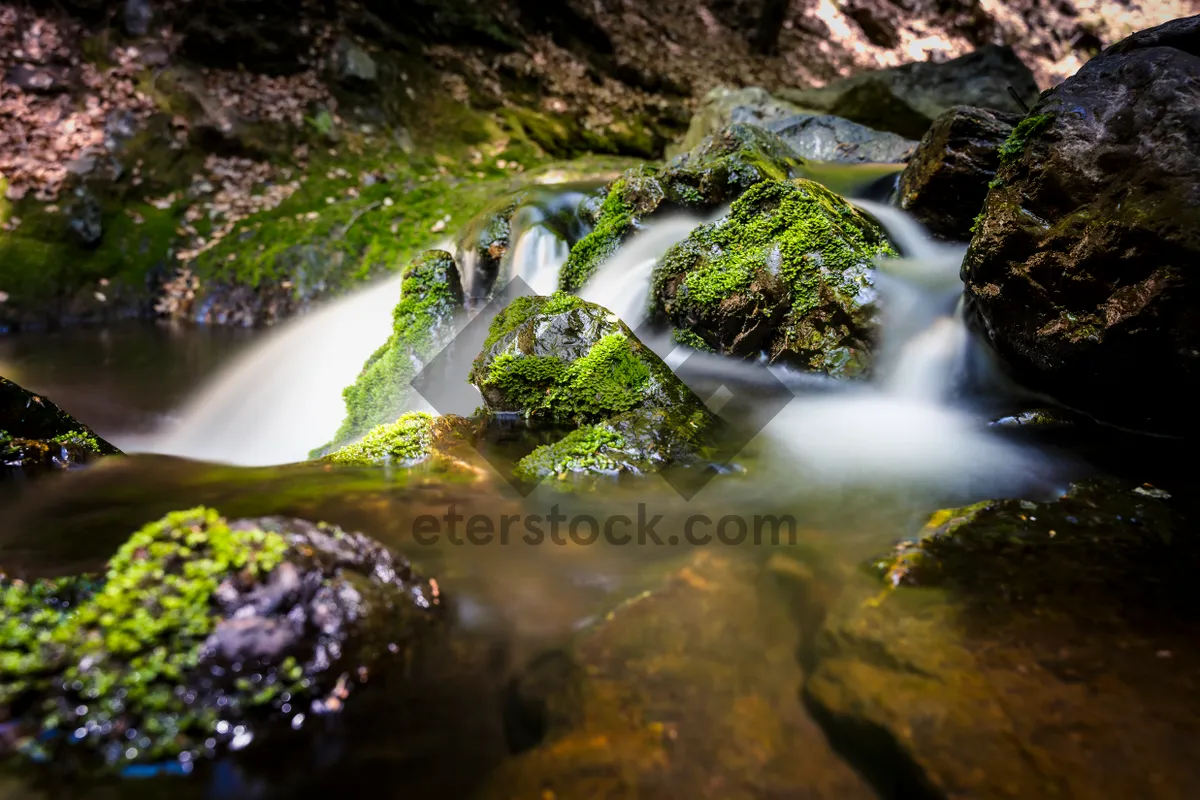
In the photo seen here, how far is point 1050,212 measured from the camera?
390 centimetres

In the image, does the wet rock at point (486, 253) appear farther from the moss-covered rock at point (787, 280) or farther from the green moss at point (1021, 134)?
the green moss at point (1021, 134)

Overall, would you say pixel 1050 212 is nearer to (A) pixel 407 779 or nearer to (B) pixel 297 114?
(A) pixel 407 779

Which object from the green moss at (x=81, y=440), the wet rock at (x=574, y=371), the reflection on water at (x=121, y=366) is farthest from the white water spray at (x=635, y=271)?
the reflection on water at (x=121, y=366)

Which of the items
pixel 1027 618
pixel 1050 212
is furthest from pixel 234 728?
pixel 1050 212

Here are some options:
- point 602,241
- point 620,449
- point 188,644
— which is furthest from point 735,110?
point 188,644

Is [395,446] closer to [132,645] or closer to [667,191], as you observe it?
[132,645]

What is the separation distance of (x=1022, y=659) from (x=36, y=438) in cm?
514

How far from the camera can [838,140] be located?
35.8 ft

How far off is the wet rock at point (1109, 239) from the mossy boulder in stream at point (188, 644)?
4281 millimetres

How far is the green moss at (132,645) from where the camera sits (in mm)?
1623

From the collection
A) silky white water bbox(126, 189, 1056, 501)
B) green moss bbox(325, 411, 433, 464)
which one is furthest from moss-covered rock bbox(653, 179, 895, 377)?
green moss bbox(325, 411, 433, 464)

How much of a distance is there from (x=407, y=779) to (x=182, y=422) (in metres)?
6.42

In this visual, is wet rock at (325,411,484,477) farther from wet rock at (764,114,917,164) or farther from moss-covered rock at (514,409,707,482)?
wet rock at (764,114,917,164)

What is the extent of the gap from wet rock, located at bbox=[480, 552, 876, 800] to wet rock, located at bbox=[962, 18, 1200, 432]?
2.95 meters
